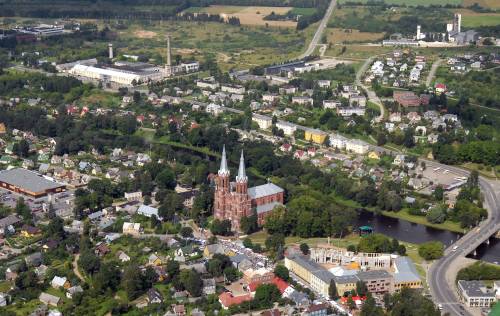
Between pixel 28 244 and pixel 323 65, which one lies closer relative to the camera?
pixel 28 244

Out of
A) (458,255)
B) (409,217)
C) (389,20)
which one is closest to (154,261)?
(458,255)

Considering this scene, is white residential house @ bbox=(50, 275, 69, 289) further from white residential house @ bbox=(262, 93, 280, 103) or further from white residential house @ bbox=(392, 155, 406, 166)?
white residential house @ bbox=(262, 93, 280, 103)

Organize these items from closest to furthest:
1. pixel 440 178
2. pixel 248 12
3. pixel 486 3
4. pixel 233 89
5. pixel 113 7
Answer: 1. pixel 440 178
2. pixel 233 89
3. pixel 486 3
4. pixel 248 12
5. pixel 113 7

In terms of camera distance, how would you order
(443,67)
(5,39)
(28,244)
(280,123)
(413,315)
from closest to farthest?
(413,315)
(28,244)
(280,123)
(443,67)
(5,39)

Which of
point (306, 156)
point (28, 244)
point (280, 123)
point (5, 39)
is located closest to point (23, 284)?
point (28, 244)

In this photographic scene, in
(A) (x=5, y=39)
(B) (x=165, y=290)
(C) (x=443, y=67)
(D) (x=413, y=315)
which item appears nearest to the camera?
(D) (x=413, y=315)

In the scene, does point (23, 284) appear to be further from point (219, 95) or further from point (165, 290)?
point (219, 95)

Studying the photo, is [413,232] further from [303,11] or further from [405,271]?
[303,11]
